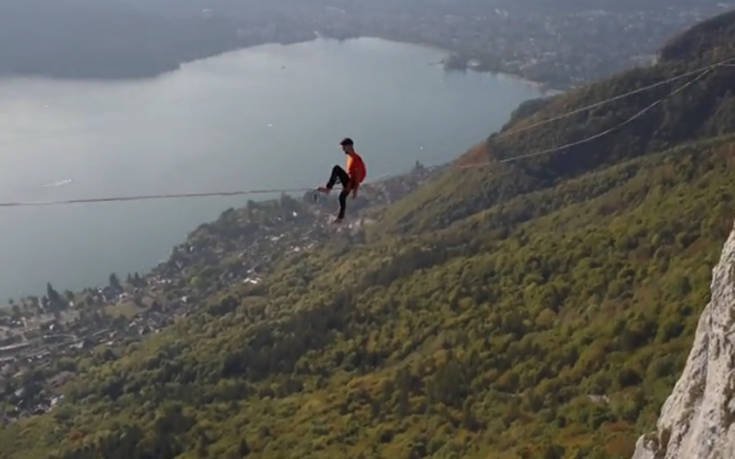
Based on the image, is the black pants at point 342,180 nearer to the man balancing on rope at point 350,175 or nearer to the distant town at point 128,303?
the man balancing on rope at point 350,175

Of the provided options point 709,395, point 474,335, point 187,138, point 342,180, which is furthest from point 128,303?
point 709,395

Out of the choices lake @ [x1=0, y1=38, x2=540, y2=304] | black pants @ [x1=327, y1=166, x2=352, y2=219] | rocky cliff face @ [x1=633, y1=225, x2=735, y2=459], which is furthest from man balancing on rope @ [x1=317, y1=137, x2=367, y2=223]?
lake @ [x1=0, y1=38, x2=540, y2=304]

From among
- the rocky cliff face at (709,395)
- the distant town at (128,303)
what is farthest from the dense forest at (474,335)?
the rocky cliff face at (709,395)

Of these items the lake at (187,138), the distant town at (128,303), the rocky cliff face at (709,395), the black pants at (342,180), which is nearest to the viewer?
the rocky cliff face at (709,395)

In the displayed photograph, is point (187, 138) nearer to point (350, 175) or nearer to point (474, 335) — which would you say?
point (474, 335)

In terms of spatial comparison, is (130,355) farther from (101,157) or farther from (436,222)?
(101,157)

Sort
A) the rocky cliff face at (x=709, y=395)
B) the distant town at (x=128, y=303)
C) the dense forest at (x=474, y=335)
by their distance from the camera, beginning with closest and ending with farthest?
the rocky cliff face at (x=709, y=395) → the dense forest at (x=474, y=335) → the distant town at (x=128, y=303)

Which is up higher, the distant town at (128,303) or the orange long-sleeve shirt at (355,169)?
the orange long-sleeve shirt at (355,169)
